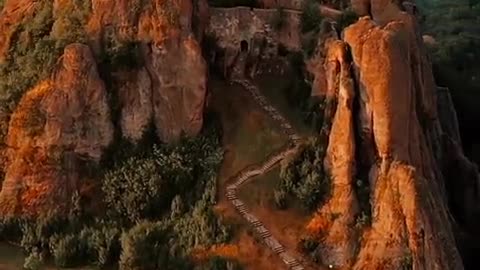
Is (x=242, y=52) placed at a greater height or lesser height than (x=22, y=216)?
greater

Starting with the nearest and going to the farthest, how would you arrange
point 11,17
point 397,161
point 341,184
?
point 397,161, point 341,184, point 11,17

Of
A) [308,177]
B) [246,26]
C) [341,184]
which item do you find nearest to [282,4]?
[246,26]

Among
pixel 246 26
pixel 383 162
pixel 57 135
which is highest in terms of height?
pixel 246 26

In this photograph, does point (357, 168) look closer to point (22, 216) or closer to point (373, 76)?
point (373, 76)

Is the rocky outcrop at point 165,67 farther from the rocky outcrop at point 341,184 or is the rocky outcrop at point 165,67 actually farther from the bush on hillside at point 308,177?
the rocky outcrop at point 341,184

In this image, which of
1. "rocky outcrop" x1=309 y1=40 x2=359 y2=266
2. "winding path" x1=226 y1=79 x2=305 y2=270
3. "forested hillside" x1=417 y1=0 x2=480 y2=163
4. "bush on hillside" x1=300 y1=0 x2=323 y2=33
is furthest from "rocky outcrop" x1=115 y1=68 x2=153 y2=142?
"forested hillside" x1=417 y1=0 x2=480 y2=163

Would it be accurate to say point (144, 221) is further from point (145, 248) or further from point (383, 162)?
point (383, 162)

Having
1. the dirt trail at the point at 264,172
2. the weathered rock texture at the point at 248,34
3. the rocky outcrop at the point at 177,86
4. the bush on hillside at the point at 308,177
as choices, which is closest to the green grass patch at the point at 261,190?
the dirt trail at the point at 264,172

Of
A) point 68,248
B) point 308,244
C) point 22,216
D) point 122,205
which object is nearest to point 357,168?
point 308,244
